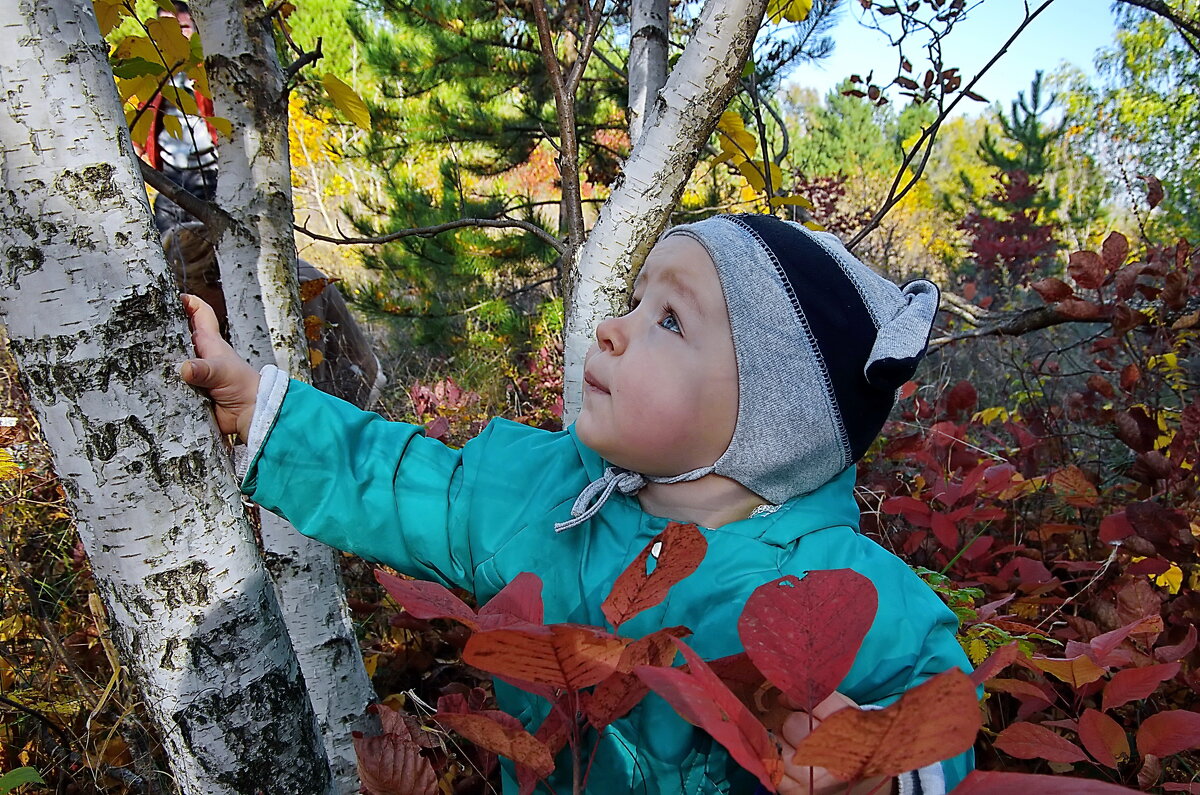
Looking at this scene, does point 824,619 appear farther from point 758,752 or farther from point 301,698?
point 301,698

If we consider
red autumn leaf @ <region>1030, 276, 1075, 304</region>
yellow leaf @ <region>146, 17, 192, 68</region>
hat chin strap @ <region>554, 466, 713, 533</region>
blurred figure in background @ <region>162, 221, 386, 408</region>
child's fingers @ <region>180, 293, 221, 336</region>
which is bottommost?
blurred figure in background @ <region>162, 221, 386, 408</region>

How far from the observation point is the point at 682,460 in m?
1.08

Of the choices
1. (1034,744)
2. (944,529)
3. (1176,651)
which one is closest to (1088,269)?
(944,529)

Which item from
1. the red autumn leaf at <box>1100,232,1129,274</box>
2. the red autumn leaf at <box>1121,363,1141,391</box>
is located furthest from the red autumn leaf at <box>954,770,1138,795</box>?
the red autumn leaf at <box>1121,363,1141,391</box>

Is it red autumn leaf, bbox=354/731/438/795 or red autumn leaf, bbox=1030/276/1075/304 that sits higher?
red autumn leaf, bbox=1030/276/1075/304

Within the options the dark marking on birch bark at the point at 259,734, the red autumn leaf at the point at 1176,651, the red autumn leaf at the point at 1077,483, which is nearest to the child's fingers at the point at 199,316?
the dark marking on birch bark at the point at 259,734

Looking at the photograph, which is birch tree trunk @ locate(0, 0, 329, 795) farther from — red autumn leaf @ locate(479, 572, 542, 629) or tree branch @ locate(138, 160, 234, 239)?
tree branch @ locate(138, 160, 234, 239)

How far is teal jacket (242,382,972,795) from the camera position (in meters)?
0.95

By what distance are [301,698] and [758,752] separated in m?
0.67

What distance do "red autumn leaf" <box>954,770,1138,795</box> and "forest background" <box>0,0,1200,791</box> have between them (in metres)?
0.60

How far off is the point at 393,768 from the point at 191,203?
111 cm

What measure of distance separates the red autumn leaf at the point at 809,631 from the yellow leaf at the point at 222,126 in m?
1.42

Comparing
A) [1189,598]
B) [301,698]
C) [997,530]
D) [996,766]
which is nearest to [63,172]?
[301,698]

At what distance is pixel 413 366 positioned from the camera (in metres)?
6.90
